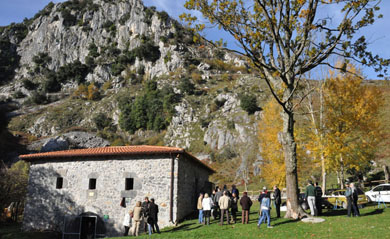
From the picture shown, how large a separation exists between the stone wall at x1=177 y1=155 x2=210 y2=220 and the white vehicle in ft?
34.0

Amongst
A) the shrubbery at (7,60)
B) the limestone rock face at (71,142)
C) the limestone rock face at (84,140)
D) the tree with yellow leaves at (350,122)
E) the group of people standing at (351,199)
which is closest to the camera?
the group of people standing at (351,199)

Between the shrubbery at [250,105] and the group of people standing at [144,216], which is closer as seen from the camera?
the group of people standing at [144,216]

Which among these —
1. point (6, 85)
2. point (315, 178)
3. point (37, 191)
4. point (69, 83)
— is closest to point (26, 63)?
point (6, 85)

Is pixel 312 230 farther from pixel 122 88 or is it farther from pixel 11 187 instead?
pixel 122 88

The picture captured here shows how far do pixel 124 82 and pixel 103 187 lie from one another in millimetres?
61302

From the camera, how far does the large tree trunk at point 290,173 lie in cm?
1198

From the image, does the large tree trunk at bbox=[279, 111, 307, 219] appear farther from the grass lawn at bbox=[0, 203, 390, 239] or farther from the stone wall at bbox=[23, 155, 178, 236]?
the stone wall at bbox=[23, 155, 178, 236]

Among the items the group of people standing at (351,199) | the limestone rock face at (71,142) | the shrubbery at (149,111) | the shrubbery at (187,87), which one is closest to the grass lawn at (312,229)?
the group of people standing at (351,199)

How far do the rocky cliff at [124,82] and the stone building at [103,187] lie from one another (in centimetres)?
2370

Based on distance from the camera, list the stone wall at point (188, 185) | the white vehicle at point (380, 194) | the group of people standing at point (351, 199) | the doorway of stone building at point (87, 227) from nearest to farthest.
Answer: the group of people standing at point (351, 199), the stone wall at point (188, 185), the white vehicle at point (380, 194), the doorway of stone building at point (87, 227)

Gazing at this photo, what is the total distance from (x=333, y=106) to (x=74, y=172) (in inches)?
706

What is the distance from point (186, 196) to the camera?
1706 centimetres

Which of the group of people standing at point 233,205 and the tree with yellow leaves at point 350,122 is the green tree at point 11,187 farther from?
the tree with yellow leaves at point 350,122

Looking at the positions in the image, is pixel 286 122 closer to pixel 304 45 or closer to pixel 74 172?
pixel 304 45
